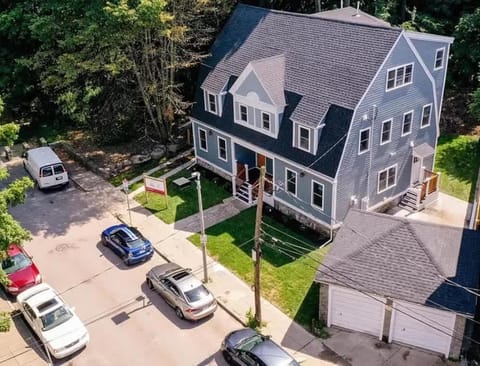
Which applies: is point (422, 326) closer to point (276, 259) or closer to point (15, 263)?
point (276, 259)

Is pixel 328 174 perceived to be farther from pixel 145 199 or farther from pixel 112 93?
pixel 112 93

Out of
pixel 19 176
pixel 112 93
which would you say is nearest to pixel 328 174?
pixel 112 93

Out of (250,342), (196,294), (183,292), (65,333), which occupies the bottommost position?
(65,333)

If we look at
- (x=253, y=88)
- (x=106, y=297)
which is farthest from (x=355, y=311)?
(x=253, y=88)

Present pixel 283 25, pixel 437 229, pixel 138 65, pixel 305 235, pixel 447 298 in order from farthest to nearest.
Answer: pixel 138 65, pixel 283 25, pixel 305 235, pixel 437 229, pixel 447 298

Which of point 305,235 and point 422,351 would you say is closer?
point 422,351

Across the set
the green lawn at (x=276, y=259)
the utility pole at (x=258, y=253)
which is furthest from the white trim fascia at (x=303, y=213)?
the utility pole at (x=258, y=253)

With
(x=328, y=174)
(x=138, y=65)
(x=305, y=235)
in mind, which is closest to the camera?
(x=328, y=174)
